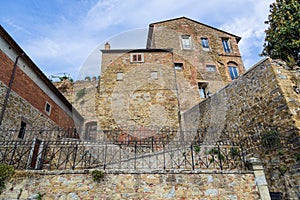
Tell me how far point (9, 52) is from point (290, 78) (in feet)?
35.5

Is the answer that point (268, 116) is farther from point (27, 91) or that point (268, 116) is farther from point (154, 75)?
point (27, 91)

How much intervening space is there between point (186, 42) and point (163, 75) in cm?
546

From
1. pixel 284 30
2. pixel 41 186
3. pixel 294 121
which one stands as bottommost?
pixel 41 186

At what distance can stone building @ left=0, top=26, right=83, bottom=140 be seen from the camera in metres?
7.22

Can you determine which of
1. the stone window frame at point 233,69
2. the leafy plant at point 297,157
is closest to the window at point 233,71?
the stone window frame at point 233,69

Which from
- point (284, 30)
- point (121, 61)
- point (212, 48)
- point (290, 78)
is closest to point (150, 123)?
point (121, 61)

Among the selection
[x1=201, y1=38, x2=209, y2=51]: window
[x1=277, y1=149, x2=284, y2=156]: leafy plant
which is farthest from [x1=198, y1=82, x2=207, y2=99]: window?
[x1=277, y1=149, x2=284, y2=156]: leafy plant

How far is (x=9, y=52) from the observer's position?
7.68 m

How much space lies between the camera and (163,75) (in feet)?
42.8

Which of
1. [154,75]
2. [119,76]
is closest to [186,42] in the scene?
[154,75]

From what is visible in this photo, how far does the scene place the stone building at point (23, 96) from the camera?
284 inches

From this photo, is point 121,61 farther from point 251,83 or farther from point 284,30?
point 284,30

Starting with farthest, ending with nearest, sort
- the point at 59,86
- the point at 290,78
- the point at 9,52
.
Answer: the point at 59,86
the point at 9,52
the point at 290,78

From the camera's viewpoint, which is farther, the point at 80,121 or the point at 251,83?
the point at 80,121
